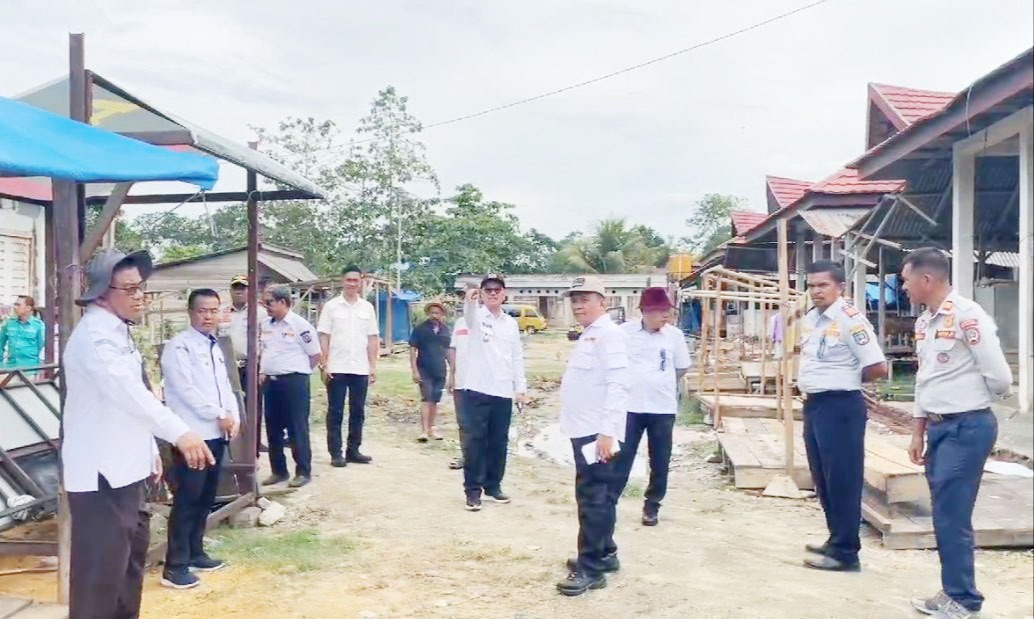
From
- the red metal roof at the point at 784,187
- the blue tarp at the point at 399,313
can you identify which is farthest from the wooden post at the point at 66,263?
the blue tarp at the point at 399,313

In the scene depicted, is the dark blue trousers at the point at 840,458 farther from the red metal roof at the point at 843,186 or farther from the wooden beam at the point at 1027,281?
the red metal roof at the point at 843,186

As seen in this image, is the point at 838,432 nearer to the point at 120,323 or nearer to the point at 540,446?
the point at 120,323

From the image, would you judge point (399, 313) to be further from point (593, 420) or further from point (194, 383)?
point (593, 420)

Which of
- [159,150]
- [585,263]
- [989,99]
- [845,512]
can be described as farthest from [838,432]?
[585,263]

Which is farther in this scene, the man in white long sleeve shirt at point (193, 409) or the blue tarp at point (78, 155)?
the man in white long sleeve shirt at point (193, 409)

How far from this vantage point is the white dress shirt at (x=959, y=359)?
347 cm

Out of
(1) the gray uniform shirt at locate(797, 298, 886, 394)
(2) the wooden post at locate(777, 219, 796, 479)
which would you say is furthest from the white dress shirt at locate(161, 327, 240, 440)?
(2) the wooden post at locate(777, 219, 796, 479)

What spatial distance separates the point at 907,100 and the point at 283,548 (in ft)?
32.3

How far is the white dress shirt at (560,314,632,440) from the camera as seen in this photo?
4.46 metres

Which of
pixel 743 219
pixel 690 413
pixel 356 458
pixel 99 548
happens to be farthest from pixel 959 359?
pixel 743 219

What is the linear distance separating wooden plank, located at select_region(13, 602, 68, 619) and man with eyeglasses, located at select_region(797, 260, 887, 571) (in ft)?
12.4

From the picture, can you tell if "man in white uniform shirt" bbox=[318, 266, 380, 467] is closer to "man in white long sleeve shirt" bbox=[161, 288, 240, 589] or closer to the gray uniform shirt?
"man in white long sleeve shirt" bbox=[161, 288, 240, 589]

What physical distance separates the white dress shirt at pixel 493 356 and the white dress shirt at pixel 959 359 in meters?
3.16

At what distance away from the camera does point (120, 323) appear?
3320 millimetres
